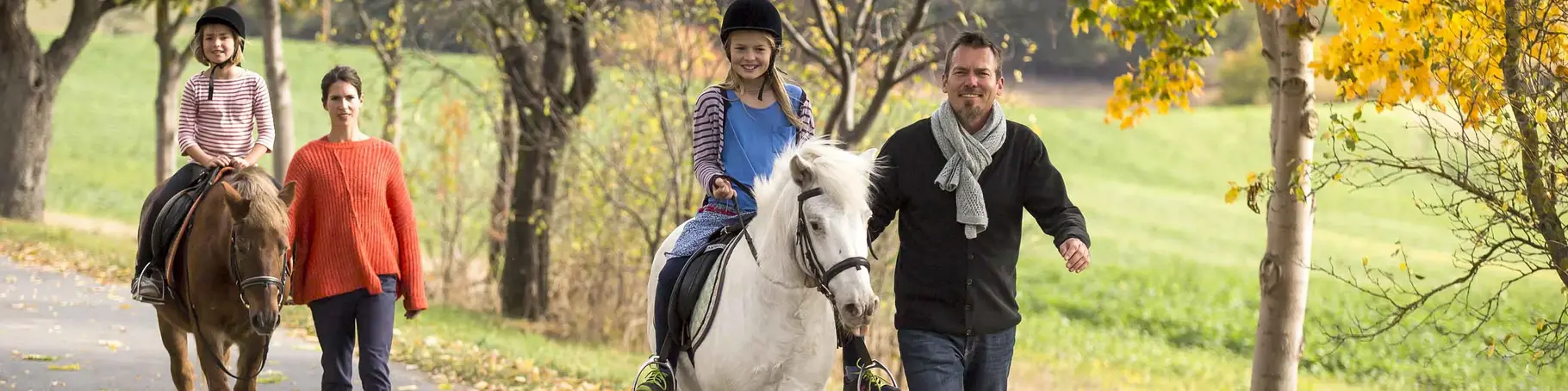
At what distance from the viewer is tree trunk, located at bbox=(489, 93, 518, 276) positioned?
16547 millimetres

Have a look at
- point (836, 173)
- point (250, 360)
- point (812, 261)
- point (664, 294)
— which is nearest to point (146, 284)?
point (250, 360)

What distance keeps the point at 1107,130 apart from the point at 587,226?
43.7m

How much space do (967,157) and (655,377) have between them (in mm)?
1393

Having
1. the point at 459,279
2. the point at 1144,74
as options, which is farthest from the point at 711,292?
the point at 459,279

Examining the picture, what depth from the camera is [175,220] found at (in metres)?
6.96

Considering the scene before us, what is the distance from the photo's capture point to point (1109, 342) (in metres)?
21.9

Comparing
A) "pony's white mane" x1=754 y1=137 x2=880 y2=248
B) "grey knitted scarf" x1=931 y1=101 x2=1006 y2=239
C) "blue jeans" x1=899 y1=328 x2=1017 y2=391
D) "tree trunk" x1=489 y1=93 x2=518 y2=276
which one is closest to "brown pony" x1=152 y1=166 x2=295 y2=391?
"pony's white mane" x1=754 y1=137 x2=880 y2=248

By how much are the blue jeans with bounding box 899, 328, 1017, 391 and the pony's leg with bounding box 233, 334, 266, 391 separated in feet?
10.6

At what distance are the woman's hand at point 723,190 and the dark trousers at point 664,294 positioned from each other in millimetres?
509

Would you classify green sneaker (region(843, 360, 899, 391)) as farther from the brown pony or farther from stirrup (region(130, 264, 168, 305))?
stirrup (region(130, 264, 168, 305))

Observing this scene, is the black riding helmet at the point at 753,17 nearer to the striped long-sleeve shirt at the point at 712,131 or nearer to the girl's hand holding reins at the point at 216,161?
the striped long-sleeve shirt at the point at 712,131

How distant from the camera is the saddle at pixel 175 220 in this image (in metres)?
6.80

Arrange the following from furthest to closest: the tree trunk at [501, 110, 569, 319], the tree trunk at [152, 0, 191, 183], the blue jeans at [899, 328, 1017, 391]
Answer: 1. the tree trunk at [152, 0, 191, 183]
2. the tree trunk at [501, 110, 569, 319]
3. the blue jeans at [899, 328, 1017, 391]

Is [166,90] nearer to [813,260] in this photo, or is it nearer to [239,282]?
[239,282]
